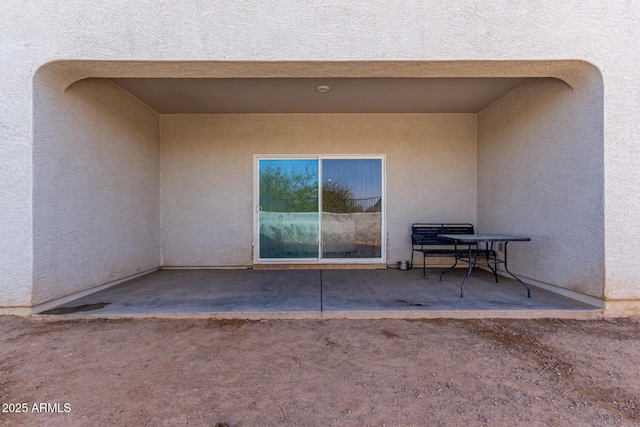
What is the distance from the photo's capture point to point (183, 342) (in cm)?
237

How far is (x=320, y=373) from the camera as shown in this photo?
1.93 m

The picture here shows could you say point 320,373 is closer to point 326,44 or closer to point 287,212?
point 326,44

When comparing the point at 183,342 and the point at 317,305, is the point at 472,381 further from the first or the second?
the point at 183,342

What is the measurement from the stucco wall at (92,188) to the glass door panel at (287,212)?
177 centimetres

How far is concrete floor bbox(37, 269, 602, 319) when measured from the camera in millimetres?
2859

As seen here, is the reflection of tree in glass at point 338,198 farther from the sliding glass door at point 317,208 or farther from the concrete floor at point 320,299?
the concrete floor at point 320,299

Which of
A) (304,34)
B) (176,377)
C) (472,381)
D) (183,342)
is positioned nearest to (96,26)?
(304,34)

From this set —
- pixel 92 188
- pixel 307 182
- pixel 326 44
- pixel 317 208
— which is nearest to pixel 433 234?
pixel 317 208

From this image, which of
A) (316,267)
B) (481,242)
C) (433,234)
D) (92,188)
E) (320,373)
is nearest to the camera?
(320,373)

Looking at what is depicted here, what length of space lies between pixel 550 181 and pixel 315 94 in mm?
3088

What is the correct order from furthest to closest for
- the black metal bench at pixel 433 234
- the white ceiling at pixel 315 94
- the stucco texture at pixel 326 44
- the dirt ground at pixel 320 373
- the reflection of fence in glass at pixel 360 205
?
the reflection of fence in glass at pixel 360 205 < the black metal bench at pixel 433 234 < the white ceiling at pixel 315 94 < the stucco texture at pixel 326 44 < the dirt ground at pixel 320 373

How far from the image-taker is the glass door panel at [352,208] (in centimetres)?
513

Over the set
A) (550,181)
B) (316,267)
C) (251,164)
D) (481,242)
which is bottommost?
(316,267)

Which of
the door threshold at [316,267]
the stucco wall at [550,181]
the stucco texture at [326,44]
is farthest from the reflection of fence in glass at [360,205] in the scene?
the stucco texture at [326,44]
